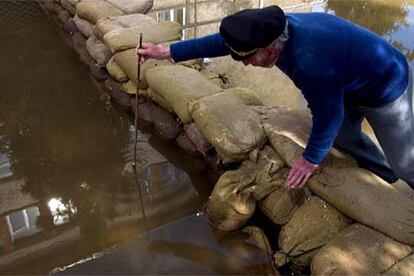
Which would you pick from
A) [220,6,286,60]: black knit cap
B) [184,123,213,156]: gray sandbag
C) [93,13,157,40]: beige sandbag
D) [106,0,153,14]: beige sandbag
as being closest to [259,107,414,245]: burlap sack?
[184,123,213,156]: gray sandbag

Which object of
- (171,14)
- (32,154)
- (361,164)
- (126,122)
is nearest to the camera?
(361,164)

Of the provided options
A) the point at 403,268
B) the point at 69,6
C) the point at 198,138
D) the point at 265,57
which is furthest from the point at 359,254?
the point at 69,6

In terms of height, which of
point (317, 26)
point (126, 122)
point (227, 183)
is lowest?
point (126, 122)

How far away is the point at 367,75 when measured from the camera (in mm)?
1731

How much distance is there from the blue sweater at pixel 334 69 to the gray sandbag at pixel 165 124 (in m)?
1.30

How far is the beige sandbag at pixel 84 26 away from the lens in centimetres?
421

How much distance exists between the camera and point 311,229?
79.7 inches

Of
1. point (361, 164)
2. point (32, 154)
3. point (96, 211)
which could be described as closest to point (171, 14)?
point (32, 154)

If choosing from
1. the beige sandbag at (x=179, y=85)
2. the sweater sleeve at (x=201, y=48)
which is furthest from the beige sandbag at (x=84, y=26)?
the sweater sleeve at (x=201, y=48)

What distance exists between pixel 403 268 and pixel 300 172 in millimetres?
551

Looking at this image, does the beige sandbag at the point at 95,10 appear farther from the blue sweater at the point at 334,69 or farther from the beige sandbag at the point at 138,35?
the blue sweater at the point at 334,69

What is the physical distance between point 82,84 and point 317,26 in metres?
2.59

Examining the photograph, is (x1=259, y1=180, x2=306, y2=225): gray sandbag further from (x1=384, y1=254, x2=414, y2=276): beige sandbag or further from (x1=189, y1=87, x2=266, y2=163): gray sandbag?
(x1=384, y1=254, x2=414, y2=276): beige sandbag

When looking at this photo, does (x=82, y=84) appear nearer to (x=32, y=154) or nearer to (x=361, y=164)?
(x=32, y=154)
